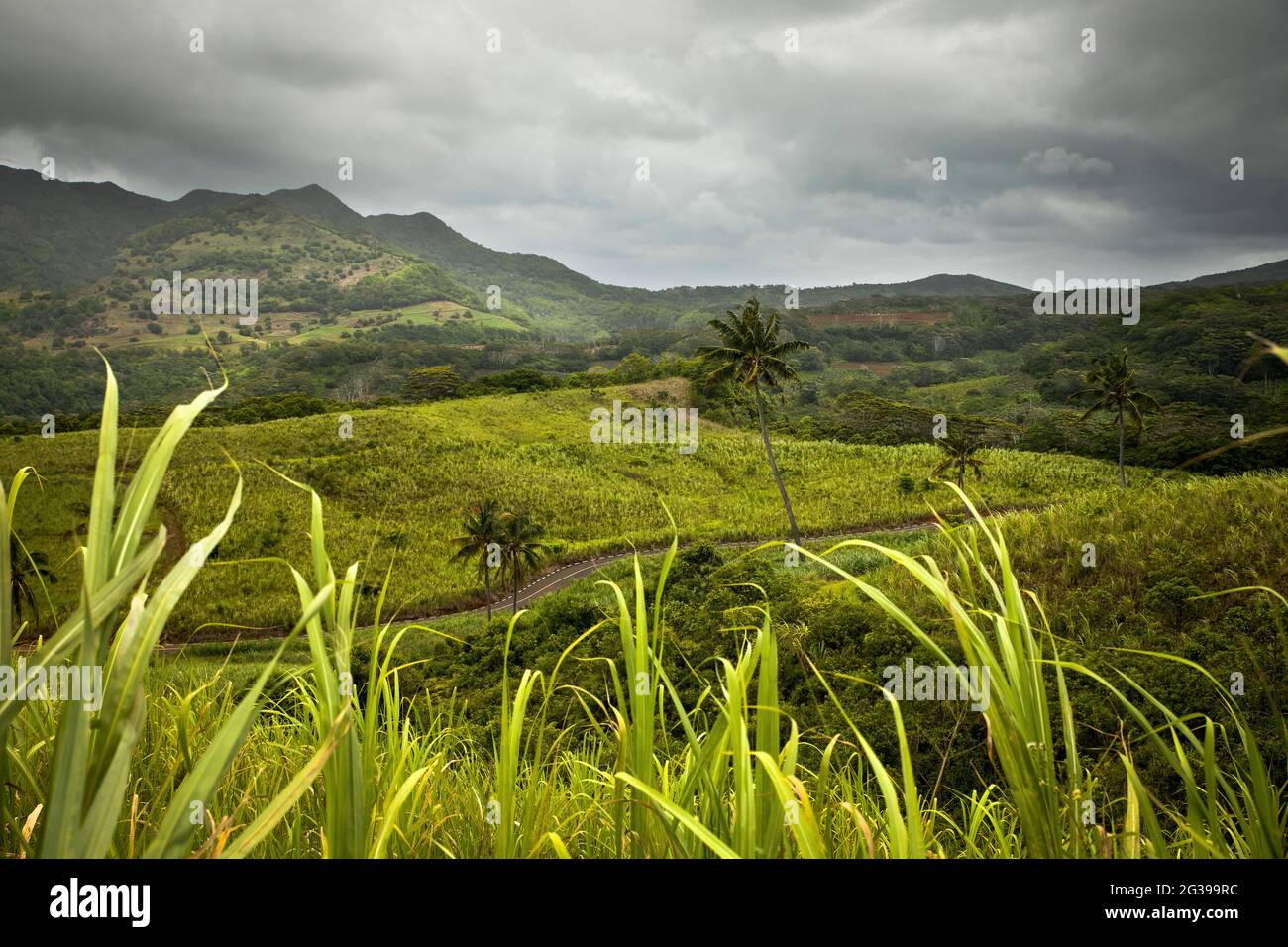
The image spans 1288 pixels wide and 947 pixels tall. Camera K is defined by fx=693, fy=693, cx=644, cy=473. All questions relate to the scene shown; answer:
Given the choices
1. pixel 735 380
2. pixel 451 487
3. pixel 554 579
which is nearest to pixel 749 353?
pixel 735 380

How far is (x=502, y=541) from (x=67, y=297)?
187867 mm

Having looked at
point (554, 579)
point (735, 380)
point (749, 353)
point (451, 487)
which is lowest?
point (554, 579)

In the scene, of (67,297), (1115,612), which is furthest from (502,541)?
(67,297)

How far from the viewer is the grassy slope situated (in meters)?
30.5

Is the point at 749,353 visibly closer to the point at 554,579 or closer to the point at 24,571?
the point at 554,579

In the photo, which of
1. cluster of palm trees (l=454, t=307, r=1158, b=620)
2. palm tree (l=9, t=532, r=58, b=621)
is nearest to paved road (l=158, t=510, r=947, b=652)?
cluster of palm trees (l=454, t=307, r=1158, b=620)

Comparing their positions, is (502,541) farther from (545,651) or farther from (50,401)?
(50,401)

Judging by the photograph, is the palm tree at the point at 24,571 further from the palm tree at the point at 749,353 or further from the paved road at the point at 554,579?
the palm tree at the point at 749,353

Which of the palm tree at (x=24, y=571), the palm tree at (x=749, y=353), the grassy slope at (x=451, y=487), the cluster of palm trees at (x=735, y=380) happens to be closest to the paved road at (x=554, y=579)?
the grassy slope at (x=451, y=487)

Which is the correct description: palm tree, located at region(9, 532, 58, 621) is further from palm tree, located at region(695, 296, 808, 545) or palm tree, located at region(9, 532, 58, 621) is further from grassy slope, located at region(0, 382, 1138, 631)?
palm tree, located at region(695, 296, 808, 545)

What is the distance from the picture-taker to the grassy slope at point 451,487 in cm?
3048

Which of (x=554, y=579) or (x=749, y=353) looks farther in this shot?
(x=554, y=579)

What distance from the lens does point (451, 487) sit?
43906 millimetres

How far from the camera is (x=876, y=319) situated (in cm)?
15925
